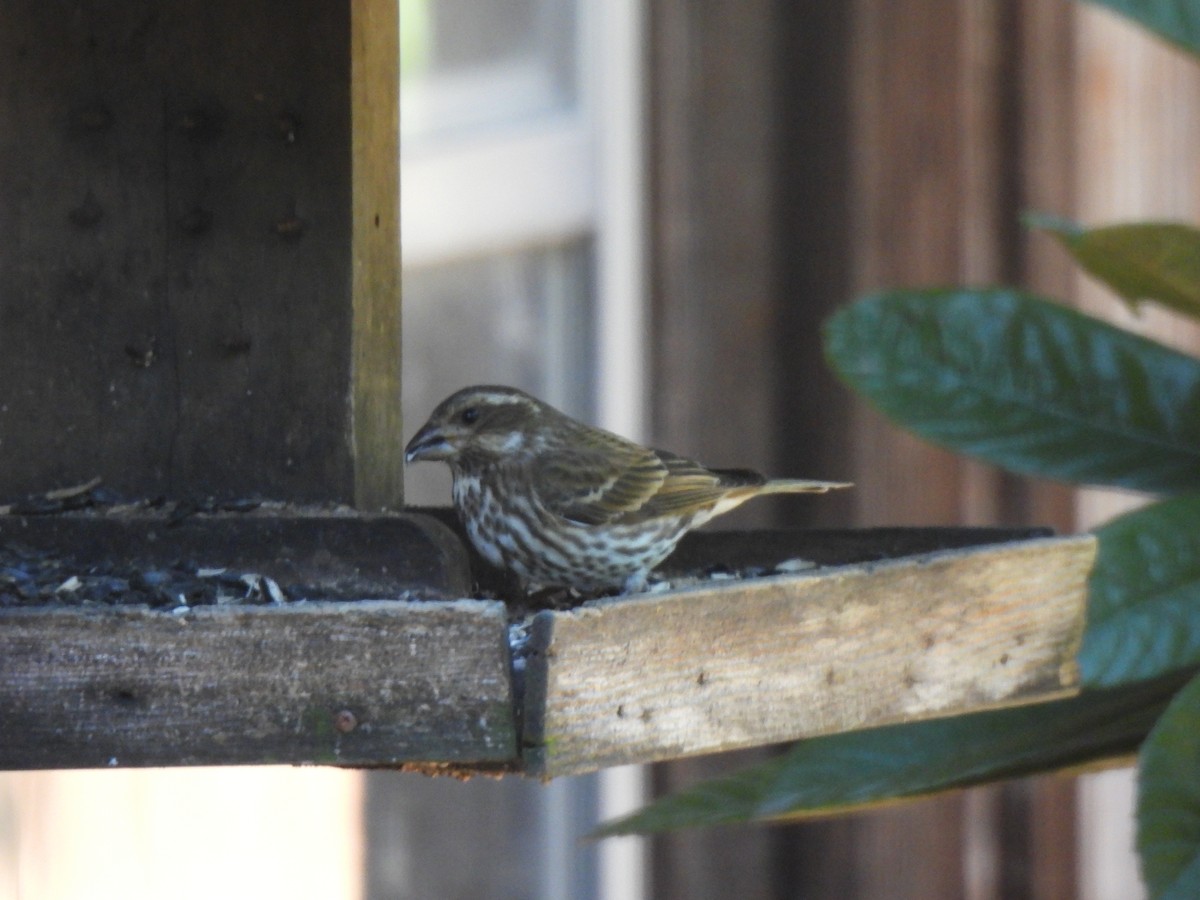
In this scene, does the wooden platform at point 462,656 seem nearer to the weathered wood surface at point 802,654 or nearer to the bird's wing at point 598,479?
the weathered wood surface at point 802,654

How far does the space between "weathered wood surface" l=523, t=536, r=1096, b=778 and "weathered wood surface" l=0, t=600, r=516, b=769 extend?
0.27 ft

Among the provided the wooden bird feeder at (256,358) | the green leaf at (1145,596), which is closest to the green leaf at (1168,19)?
the green leaf at (1145,596)

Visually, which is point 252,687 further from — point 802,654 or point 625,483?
point 625,483

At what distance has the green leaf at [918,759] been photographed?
10.5 feet

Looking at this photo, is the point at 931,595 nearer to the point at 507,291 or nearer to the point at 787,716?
the point at 787,716

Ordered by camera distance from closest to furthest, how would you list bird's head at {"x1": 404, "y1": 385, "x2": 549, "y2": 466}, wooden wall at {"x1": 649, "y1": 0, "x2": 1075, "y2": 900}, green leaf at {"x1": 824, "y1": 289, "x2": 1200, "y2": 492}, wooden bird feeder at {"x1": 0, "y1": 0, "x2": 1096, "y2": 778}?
wooden bird feeder at {"x1": 0, "y1": 0, "x2": 1096, "y2": 778} < green leaf at {"x1": 824, "y1": 289, "x2": 1200, "y2": 492} < bird's head at {"x1": 404, "y1": 385, "x2": 549, "y2": 466} < wooden wall at {"x1": 649, "y1": 0, "x2": 1075, "y2": 900}

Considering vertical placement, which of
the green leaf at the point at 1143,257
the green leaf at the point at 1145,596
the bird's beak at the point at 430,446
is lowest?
the green leaf at the point at 1145,596

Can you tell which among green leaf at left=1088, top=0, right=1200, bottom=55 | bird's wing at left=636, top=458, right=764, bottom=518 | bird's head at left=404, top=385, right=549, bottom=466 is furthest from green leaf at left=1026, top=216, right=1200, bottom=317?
bird's head at left=404, top=385, right=549, bottom=466

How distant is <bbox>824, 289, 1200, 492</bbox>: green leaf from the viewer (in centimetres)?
342

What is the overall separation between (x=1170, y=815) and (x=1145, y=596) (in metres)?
0.41

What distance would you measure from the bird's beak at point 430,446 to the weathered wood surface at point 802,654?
144 cm

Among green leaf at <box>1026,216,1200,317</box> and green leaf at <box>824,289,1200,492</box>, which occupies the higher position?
green leaf at <box>1026,216,1200,317</box>

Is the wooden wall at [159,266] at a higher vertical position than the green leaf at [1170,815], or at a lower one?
higher

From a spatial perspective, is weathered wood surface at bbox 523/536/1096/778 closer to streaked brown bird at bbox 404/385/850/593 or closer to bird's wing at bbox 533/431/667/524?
streaked brown bird at bbox 404/385/850/593
